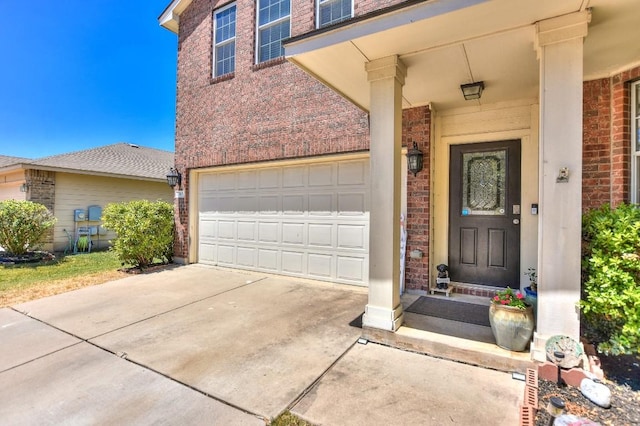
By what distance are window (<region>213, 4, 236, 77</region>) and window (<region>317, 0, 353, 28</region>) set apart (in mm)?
2464

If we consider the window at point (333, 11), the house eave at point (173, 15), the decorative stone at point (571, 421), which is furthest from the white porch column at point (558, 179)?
the house eave at point (173, 15)

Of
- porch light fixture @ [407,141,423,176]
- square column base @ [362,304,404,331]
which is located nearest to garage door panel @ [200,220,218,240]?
porch light fixture @ [407,141,423,176]

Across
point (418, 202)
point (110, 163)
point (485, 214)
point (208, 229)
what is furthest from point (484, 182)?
point (110, 163)

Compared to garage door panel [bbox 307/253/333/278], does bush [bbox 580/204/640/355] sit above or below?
above

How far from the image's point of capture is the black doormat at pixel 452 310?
363 centimetres

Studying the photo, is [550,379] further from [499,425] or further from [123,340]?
[123,340]

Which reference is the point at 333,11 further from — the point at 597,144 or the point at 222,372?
the point at 222,372

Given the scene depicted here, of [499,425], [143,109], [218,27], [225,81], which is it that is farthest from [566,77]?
[143,109]

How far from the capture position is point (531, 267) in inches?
166

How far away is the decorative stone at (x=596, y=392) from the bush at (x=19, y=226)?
38.6 ft

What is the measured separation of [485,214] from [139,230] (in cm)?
715

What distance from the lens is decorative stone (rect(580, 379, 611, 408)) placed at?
210cm

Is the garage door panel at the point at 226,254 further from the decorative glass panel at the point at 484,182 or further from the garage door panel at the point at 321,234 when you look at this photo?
the decorative glass panel at the point at 484,182

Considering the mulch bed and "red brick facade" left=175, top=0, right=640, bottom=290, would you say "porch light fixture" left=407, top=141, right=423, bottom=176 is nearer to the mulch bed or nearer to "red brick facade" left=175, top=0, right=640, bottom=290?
"red brick facade" left=175, top=0, right=640, bottom=290
